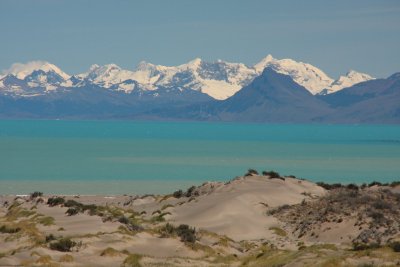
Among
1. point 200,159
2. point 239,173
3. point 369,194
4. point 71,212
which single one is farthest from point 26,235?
point 200,159

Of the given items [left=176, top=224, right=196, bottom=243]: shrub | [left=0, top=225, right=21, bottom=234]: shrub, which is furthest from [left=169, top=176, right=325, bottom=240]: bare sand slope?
[left=0, top=225, right=21, bottom=234]: shrub

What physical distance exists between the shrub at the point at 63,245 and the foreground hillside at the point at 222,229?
45mm

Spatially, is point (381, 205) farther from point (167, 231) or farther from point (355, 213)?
point (167, 231)

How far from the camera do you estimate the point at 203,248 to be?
131 ft

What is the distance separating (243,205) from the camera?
60156 millimetres

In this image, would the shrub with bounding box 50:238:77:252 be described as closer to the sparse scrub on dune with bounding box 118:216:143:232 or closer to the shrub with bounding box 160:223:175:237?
the shrub with bounding box 160:223:175:237

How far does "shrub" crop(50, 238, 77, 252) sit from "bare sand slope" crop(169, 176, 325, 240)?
51.7 ft

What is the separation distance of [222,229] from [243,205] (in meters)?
6.82

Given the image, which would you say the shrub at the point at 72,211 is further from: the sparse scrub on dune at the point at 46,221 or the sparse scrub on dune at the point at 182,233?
the sparse scrub on dune at the point at 182,233

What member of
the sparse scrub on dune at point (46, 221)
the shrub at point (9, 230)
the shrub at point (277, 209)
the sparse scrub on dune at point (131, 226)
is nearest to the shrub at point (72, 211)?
the sparse scrub on dune at point (46, 221)

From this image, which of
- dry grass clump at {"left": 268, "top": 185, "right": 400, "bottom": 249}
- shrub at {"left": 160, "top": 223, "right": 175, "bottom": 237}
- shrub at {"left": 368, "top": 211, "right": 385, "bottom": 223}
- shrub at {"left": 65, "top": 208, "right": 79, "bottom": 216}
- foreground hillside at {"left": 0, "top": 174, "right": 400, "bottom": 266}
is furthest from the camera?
shrub at {"left": 65, "top": 208, "right": 79, "bottom": 216}

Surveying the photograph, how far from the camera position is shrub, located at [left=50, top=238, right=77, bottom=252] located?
122 ft

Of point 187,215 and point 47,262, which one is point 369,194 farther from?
point 47,262

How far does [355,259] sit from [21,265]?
13.2m
